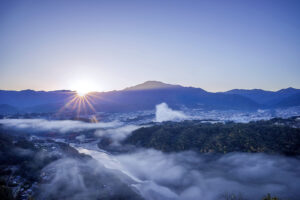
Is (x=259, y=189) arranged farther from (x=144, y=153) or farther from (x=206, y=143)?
(x=144, y=153)

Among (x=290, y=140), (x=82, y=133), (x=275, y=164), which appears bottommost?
(x=82, y=133)

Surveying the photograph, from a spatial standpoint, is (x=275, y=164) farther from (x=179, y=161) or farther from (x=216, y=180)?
(x=179, y=161)

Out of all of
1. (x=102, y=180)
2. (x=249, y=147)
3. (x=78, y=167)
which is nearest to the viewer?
(x=102, y=180)

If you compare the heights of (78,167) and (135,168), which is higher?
(78,167)

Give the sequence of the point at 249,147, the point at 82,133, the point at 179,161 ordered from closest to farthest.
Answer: the point at 249,147, the point at 179,161, the point at 82,133

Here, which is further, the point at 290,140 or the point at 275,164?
the point at 290,140

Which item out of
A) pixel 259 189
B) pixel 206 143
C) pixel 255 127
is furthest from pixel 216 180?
pixel 255 127

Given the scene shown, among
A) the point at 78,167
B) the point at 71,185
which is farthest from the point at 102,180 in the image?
the point at 78,167
